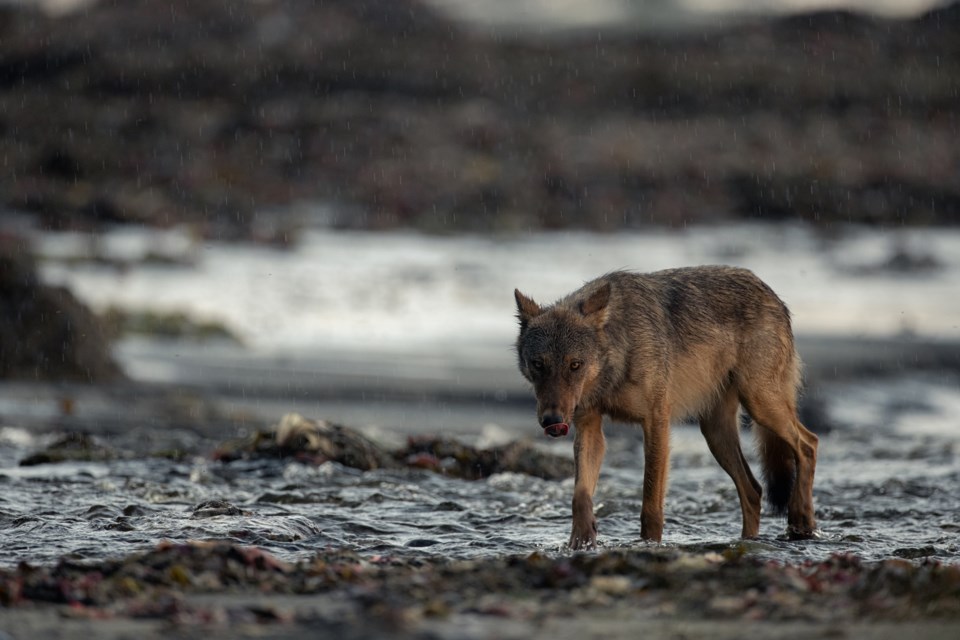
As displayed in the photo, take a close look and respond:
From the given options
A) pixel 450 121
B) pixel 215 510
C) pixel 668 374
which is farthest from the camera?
pixel 450 121

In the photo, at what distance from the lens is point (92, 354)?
1414 centimetres

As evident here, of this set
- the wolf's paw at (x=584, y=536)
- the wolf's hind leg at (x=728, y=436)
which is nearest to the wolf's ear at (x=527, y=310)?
the wolf's paw at (x=584, y=536)

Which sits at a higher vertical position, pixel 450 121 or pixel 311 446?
pixel 450 121

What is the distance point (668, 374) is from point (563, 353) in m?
0.87

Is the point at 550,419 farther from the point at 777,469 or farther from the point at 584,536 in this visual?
the point at 777,469

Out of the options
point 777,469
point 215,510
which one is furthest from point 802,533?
point 215,510

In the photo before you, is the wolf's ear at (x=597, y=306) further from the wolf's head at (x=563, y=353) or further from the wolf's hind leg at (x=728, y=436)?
the wolf's hind leg at (x=728, y=436)

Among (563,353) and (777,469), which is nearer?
(563,353)

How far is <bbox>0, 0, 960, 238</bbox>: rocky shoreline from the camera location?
1475 inches

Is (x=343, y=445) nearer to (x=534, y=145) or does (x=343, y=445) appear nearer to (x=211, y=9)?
(x=534, y=145)

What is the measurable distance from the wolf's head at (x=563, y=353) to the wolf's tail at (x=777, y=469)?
69.1 inches

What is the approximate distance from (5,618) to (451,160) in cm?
3951

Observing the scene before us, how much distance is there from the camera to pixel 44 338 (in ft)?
46.4

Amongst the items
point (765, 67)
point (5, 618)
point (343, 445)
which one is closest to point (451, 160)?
point (765, 67)
